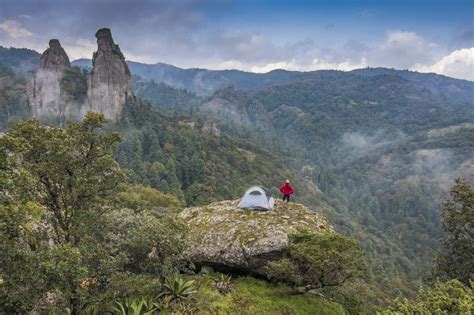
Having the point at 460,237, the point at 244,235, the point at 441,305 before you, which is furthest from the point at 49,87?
the point at 441,305

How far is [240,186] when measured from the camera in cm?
10925

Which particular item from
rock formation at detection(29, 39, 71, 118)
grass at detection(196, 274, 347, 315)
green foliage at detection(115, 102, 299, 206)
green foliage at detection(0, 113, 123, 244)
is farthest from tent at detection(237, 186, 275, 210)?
rock formation at detection(29, 39, 71, 118)

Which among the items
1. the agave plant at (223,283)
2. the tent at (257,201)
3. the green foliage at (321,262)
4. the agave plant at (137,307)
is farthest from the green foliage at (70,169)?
the tent at (257,201)

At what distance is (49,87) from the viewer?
11725 centimetres

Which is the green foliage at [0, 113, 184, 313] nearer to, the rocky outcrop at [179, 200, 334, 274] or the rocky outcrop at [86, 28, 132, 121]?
the rocky outcrop at [179, 200, 334, 274]

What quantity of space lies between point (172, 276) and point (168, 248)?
1.76 m

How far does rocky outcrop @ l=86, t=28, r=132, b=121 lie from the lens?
117 metres

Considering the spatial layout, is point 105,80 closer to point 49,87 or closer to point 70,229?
point 49,87

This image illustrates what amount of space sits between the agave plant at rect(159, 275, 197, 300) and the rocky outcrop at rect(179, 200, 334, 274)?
161cm

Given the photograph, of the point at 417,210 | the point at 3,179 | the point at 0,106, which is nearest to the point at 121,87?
the point at 0,106

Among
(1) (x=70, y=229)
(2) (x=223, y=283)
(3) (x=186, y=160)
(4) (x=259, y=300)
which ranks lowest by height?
(3) (x=186, y=160)

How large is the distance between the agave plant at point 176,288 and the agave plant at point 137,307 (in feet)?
2.54

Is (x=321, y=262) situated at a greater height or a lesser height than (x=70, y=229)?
lesser

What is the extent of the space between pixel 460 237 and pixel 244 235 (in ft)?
43.4
